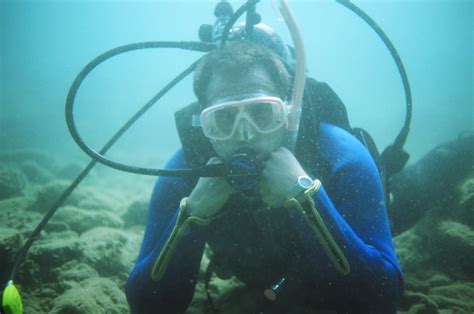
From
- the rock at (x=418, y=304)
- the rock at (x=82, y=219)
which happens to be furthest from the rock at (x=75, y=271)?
the rock at (x=418, y=304)

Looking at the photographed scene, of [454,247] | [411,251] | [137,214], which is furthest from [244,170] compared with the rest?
[137,214]

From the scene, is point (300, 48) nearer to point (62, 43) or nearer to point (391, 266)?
point (391, 266)

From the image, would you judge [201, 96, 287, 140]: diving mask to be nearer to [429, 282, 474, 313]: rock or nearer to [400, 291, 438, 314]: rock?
[400, 291, 438, 314]: rock

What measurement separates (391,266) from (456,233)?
2.69m

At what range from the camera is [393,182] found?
520cm

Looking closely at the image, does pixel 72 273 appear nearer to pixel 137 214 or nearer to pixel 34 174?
pixel 137 214

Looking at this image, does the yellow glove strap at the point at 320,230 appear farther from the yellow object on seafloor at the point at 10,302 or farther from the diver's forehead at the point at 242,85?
the yellow object on seafloor at the point at 10,302

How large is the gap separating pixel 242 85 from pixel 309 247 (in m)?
1.50

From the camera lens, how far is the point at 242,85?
262 centimetres

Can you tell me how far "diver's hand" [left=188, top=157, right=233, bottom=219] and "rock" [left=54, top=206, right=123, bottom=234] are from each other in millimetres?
3890

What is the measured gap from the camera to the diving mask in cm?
246

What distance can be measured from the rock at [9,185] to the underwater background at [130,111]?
26 mm

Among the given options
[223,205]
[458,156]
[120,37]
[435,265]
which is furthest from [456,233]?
[120,37]

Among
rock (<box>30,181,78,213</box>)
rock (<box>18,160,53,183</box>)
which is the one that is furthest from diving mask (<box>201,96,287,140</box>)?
rock (<box>18,160,53,183</box>)
